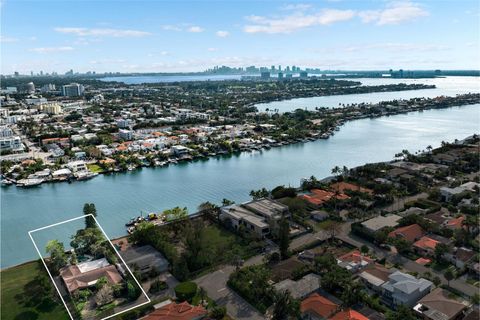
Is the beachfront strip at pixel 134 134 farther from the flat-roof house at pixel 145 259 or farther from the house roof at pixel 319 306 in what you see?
the house roof at pixel 319 306

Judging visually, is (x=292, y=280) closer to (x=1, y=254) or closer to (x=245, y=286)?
(x=245, y=286)

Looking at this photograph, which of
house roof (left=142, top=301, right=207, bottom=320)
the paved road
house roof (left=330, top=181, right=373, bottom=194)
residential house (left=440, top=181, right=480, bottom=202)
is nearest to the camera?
house roof (left=142, top=301, right=207, bottom=320)

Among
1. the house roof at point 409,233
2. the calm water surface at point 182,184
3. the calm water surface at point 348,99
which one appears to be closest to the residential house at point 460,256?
the house roof at point 409,233

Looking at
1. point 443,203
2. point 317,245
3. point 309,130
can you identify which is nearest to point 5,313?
point 317,245

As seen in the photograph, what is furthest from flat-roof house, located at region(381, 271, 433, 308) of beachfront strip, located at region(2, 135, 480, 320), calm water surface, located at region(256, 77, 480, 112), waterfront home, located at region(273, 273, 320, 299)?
calm water surface, located at region(256, 77, 480, 112)

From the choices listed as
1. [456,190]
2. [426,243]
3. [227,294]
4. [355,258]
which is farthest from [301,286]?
[456,190]

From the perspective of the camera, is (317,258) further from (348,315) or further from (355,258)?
(348,315)

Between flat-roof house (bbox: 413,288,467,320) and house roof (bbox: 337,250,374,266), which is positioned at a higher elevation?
house roof (bbox: 337,250,374,266)

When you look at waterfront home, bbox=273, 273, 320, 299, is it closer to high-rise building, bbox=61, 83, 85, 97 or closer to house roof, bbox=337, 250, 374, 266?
house roof, bbox=337, 250, 374, 266
